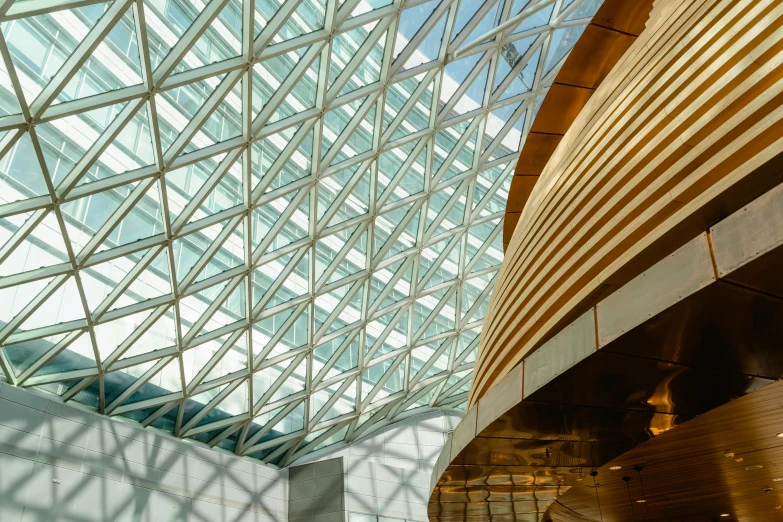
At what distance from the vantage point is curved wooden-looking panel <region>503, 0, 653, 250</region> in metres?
14.2

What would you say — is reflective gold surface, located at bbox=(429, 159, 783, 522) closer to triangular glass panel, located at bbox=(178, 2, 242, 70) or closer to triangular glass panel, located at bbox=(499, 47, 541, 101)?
triangular glass panel, located at bbox=(178, 2, 242, 70)

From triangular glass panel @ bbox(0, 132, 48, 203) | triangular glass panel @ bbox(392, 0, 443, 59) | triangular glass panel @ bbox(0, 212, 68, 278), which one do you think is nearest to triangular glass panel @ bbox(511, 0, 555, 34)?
triangular glass panel @ bbox(392, 0, 443, 59)

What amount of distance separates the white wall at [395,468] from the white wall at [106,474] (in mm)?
4181

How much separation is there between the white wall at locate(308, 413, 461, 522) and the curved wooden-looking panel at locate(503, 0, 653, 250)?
18991mm

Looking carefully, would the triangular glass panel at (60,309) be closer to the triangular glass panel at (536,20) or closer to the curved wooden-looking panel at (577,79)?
the curved wooden-looking panel at (577,79)

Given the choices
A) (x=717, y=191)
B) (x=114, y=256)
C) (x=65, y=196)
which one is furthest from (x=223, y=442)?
(x=717, y=191)

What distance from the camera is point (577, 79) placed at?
51.5 ft

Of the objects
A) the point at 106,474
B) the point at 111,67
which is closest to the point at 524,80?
the point at 111,67

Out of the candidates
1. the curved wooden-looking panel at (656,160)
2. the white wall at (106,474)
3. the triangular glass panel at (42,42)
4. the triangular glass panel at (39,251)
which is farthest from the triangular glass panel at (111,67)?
the white wall at (106,474)

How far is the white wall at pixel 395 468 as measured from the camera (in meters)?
32.8

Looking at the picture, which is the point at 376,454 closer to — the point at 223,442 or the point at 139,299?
the point at 223,442

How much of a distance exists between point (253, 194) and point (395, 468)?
61.0 feet

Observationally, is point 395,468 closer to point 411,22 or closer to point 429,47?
point 429,47

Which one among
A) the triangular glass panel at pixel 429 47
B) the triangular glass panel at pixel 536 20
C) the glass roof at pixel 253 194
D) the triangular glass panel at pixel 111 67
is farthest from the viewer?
the triangular glass panel at pixel 536 20
